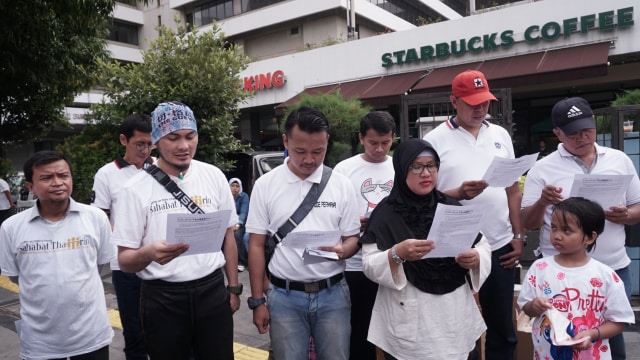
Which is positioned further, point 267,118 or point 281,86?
point 267,118

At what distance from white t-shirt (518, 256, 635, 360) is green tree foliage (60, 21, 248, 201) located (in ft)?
22.9

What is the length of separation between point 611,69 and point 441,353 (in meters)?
14.5

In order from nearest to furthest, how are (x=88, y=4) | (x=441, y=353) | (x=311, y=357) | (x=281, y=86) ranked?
(x=441, y=353) < (x=311, y=357) < (x=88, y=4) < (x=281, y=86)

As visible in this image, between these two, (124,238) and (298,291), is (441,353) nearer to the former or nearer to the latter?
(298,291)

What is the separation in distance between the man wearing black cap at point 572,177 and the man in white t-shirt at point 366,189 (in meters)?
0.95

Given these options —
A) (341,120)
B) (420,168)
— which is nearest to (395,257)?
(420,168)

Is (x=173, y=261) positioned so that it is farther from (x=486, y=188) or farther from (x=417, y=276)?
(x=486, y=188)

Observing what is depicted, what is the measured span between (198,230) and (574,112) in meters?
2.26

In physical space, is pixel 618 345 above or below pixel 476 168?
below

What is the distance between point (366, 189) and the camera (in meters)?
3.32

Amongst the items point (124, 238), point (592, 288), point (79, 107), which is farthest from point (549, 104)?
point (79, 107)

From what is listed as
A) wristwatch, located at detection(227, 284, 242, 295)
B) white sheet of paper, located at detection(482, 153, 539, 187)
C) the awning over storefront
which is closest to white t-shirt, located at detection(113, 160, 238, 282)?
wristwatch, located at detection(227, 284, 242, 295)

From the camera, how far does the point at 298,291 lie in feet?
8.27

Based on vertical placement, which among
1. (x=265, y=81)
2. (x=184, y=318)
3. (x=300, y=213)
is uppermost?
(x=265, y=81)
